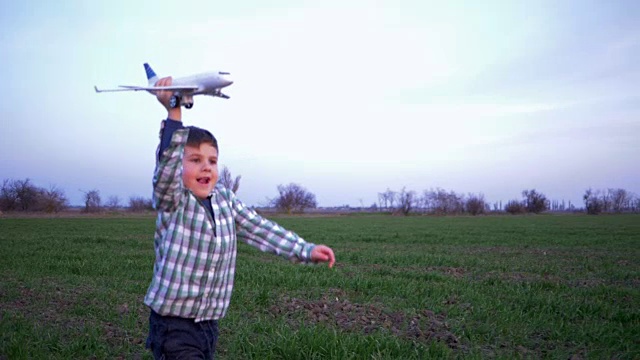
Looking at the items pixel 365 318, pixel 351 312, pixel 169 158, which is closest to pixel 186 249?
pixel 169 158

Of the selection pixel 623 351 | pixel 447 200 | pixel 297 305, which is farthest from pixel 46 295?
pixel 447 200

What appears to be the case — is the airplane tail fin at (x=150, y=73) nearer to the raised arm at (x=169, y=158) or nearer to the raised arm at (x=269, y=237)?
the raised arm at (x=169, y=158)

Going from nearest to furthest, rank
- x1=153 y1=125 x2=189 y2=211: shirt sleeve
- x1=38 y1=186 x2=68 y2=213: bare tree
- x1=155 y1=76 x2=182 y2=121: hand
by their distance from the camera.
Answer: x1=153 y1=125 x2=189 y2=211: shirt sleeve → x1=155 y1=76 x2=182 y2=121: hand → x1=38 y1=186 x2=68 y2=213: bare tree

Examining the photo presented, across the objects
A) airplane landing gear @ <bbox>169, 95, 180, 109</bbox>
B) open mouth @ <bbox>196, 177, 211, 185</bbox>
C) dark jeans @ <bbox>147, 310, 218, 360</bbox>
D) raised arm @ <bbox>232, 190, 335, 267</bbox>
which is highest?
airplane landing gear @ <bbox>169, 95, 180, 109</bbox>

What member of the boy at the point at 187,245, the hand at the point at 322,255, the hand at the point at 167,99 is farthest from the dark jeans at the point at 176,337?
the hand at the point at 167,99

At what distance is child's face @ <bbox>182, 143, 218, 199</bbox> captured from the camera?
9.64 ft

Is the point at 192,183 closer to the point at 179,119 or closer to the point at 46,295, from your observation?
the point at 179,119

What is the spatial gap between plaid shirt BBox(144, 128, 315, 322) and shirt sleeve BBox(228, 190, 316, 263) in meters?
0.20

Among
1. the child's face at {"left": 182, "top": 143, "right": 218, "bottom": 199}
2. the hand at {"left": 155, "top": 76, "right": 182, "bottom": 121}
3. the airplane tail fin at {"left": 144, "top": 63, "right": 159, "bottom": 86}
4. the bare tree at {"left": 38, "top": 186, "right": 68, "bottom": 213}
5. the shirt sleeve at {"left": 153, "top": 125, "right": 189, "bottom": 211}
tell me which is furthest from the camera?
the bare tree at {"left": 38, "top": 186, "right": 68, "bottom": 213}

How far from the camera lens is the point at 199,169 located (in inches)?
117

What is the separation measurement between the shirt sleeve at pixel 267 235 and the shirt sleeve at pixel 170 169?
0.57 metres

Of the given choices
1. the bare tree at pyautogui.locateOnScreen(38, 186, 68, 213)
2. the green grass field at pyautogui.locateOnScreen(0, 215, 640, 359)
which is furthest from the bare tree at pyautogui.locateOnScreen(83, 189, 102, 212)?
the green grass field at pyautogui.locateOnScreen(0, 215, 640, 359)

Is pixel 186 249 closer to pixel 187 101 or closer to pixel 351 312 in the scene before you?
pixel 187 101

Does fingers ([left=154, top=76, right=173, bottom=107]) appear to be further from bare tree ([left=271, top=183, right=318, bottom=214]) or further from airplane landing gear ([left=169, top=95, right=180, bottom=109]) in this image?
bare tree ([left=271, top=183, right=318, bottom=214])
